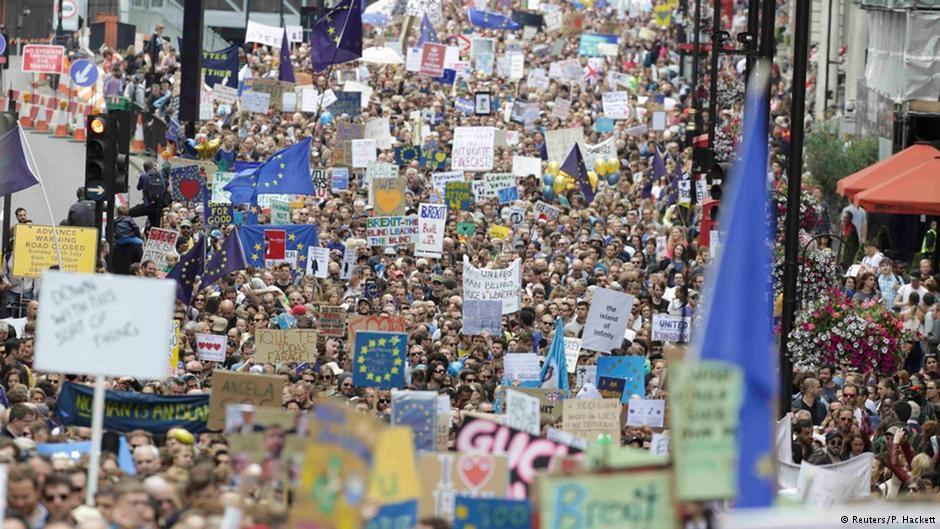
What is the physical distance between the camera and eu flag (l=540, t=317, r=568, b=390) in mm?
19109

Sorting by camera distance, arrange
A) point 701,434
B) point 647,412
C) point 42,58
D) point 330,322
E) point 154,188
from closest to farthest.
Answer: point 701,434, point 647,412, point 330,322, point 154,188, point 42,58

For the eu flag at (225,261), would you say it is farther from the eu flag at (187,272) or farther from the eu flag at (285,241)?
the eu flag at (285,241)

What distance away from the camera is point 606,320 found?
2069 centimetres

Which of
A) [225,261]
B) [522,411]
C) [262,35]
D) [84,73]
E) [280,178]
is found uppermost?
[262,35]

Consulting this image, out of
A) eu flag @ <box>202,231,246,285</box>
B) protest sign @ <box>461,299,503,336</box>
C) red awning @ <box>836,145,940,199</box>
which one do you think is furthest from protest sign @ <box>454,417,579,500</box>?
red awning @ <box>836,145,940,199</box>

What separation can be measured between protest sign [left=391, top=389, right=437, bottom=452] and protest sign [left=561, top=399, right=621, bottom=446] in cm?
252

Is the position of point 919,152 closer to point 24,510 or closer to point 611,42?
point 24,510

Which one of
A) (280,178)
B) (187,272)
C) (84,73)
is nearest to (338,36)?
(84,73)

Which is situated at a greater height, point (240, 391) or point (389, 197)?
point (389, 197)

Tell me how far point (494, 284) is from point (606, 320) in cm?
204

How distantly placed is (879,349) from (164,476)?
9962 mm

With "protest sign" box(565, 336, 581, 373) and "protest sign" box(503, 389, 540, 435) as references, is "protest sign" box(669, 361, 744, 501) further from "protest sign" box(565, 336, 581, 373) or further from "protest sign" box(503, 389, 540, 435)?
"protest sign" box(565, 336, 581, 373)

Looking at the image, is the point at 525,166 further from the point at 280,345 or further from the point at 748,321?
the point at 748,321

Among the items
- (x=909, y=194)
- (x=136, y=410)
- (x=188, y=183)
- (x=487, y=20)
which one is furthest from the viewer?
(x=487, y=20)
